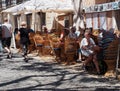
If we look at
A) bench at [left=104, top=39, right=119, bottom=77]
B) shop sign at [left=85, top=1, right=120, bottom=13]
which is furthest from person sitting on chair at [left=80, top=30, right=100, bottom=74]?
shop sign at [left=85, top=1, right=120, bottom=13]

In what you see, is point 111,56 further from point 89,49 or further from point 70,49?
point 70,49

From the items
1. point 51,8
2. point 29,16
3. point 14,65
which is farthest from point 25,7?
point 29,16

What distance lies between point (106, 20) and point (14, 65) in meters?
5.38

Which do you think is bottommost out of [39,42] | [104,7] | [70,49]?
[39,42]

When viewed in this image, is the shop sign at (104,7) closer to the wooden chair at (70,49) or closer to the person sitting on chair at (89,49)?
the wooden chair at (70,49)

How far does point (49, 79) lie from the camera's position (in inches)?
444

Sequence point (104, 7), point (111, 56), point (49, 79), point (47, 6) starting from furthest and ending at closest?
point (47, 6) → point (104, 7) → point (111, 56) → point (49, 79)

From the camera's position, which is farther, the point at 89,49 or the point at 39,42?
the point at 39,42

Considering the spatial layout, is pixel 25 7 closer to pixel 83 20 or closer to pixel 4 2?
pixel 83 20

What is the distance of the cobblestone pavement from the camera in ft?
32.5

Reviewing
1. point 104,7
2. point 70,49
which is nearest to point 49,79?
point 70,49

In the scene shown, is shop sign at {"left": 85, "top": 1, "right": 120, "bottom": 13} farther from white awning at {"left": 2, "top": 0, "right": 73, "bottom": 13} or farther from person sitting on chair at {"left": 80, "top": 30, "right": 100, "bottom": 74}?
person sitting on chair at {"left": 80, "top": 30, "right": 100, "bottom": 74}

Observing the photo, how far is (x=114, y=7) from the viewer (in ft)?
51.5

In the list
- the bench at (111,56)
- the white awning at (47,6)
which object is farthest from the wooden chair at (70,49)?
the white awning at (47,6)
